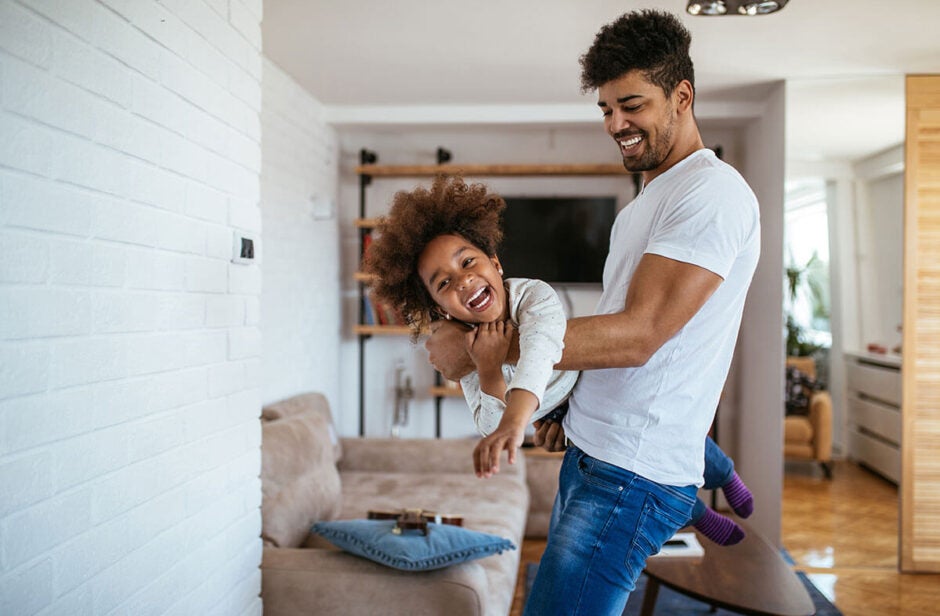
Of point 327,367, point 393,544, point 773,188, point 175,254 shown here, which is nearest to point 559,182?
point 773,188

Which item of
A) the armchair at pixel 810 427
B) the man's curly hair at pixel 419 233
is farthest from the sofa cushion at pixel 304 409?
the armchair at pixel 810 427

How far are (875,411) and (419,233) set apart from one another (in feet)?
11.2

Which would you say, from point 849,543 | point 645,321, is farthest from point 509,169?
point 645,321

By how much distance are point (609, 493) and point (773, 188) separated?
353 centimetres

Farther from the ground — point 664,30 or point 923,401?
point 664,30

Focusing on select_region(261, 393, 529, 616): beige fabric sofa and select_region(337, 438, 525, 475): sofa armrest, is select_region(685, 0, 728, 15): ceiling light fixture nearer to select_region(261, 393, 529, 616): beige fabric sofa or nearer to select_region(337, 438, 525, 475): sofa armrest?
Result: select_region(261, 393, 529, 616): beige fabric sofa

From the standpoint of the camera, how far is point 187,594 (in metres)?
1.74

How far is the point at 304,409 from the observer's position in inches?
155

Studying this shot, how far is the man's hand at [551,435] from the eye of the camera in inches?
57.9

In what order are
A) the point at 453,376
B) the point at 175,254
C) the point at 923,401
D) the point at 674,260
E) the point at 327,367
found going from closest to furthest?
1. the point at 674,260
2. the point at 453,376
3. the point at 175,254
4. the point at 923,401
5. the point at 327,367

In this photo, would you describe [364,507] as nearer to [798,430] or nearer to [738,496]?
[738,496]

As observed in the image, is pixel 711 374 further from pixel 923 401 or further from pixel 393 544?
pixel 923 401

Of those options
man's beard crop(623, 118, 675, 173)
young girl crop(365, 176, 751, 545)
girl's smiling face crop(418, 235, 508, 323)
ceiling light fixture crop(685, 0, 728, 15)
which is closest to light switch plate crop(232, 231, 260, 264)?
young girl crop(365, 176, 751, 545)

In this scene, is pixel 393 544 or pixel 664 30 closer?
pixel 664 30
